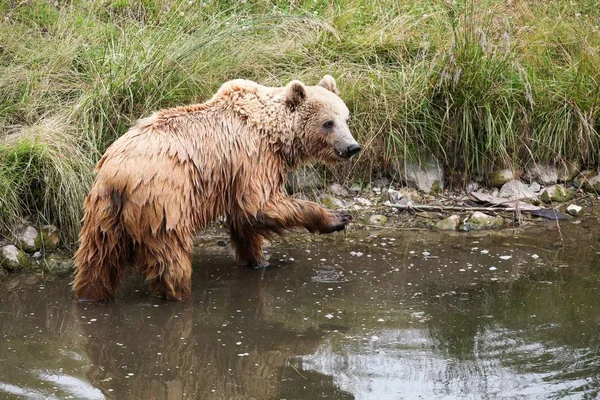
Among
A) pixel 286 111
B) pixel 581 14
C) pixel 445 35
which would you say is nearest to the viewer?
pixel 286 111

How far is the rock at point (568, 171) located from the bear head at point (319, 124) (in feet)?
10.0

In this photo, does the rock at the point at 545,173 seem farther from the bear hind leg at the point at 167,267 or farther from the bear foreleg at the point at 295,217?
the bear hind leg at the point at 167,267

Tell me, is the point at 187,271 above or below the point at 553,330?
above

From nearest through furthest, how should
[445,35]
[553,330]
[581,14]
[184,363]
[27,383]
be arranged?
[27,383]
[184,363]
[553,330]
[445,35]
[581,14]

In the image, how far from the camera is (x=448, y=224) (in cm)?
859

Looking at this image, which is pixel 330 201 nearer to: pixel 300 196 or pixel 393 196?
pixel 300 196

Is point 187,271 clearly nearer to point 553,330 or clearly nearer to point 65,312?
point 65,312

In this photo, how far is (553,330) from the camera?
6.20 metres

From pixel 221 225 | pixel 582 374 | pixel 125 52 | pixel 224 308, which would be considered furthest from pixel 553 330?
pixel 125 52

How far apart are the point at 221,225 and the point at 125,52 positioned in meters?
1.92

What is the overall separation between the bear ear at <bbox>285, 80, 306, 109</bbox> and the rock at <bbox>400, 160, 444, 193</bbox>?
2.20 m

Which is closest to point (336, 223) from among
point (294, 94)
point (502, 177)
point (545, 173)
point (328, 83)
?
point (294, 94)

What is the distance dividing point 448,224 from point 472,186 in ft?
2.80

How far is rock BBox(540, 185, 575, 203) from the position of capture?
9.17m
